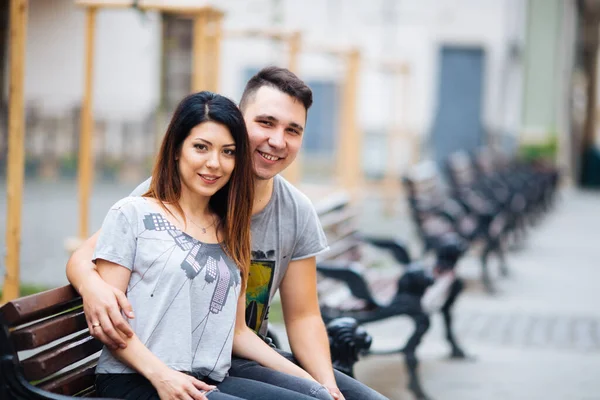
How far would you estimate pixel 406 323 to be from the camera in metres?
8.09

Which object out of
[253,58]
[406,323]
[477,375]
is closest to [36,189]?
[253,58]

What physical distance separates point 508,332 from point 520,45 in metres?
18.1

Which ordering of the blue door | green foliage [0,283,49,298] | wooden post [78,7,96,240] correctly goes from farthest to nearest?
the blue door < green foliage [0,283,49,298] < wooden post [78,7,96,240]

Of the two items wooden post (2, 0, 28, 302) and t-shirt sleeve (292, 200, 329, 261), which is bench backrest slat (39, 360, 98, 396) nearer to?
t-shirt sleeve (292, 200, 329, 261)

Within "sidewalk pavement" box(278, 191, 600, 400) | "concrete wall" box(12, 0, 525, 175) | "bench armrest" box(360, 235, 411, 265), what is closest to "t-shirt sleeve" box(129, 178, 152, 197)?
"sidewalk pavement" box(278, 191, 600, 400)

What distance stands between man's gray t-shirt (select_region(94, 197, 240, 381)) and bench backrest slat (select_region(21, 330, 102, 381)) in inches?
4.3

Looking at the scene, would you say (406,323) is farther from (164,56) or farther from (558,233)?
(164,56)

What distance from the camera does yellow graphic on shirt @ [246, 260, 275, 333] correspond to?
3.58m

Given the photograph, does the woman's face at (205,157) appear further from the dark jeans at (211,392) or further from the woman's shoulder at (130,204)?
the dark jeans at (211,392)

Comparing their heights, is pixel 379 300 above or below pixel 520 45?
below

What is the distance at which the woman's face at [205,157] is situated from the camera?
319 centimetres

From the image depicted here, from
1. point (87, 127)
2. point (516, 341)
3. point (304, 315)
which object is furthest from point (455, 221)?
point (304, 315)

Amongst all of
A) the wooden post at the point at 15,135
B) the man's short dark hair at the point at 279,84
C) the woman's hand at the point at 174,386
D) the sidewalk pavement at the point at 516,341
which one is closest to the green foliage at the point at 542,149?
the sidewalk pavement at the point at 516,341

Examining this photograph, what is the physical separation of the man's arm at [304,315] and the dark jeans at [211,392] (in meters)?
0.45
